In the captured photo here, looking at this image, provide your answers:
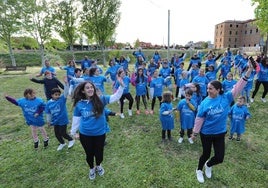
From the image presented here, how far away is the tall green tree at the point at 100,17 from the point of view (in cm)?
3256

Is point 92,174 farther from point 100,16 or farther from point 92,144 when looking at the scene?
point 100,16

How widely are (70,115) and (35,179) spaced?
427cm

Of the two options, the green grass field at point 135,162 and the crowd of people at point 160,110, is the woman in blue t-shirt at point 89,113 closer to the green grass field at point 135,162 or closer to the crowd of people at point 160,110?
the crowd of people at point 160,110

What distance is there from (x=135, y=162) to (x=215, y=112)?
239cm

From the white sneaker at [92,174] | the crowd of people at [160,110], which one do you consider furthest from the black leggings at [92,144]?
the white sneaker at [92,174]

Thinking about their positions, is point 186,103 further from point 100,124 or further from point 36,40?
point 36,40

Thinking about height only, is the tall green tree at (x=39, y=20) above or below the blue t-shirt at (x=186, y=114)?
above

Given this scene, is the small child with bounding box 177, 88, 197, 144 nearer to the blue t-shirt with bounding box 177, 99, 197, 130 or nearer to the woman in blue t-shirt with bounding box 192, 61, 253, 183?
the blue t-shirt with bounding box 177, 99, 197, 130

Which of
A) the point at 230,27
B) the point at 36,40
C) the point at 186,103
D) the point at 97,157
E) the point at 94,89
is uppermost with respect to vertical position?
the point at 230,27

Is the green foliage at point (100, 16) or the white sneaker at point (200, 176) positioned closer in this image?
the white sneaker at point (200, 176)

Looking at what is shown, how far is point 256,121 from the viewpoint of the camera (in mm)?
7500

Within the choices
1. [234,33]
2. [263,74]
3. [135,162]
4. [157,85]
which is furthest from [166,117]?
[234,33]

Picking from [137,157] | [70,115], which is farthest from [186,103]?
[70,115]

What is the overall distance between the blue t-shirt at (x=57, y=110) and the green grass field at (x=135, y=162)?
90cm
